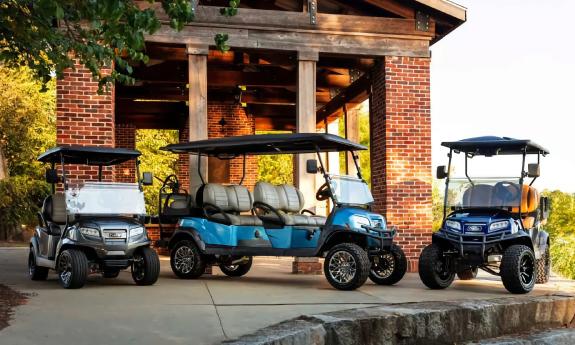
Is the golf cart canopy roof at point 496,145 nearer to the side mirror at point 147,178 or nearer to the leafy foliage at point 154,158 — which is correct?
the side mirror at point 147,178

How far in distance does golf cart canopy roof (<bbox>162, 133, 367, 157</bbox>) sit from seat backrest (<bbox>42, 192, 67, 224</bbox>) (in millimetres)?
1726

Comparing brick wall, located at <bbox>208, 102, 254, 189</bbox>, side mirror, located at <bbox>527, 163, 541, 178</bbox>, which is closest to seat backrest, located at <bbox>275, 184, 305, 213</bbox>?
side mirror, located at <bbox>527, 163, 541, 178</bbox>

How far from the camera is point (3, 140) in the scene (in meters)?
26.3

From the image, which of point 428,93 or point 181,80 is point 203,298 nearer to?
point 428,93

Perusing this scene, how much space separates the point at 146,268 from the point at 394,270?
3.23 m

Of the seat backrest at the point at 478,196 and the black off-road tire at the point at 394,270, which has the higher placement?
the seat backrest at the point at 478,196

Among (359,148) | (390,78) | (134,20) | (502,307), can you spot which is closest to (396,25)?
(390,78)

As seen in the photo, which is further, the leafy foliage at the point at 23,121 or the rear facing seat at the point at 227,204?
the leafy foliage at the point at 23,121

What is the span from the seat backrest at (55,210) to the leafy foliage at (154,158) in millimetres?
22408

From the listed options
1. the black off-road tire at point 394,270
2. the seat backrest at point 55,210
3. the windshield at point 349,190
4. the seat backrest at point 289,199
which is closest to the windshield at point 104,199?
the seat backrest at point 55,210

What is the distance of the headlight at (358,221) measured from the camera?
9.26 meters

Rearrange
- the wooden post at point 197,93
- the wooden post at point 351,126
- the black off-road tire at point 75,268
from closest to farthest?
the black off-road tire at point 75,268 < the wooden post at point 197,93 < the wooden post at point 351,126

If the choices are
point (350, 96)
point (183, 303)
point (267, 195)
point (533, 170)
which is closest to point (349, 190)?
point (267, 195)

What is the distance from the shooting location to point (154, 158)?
33656mm
